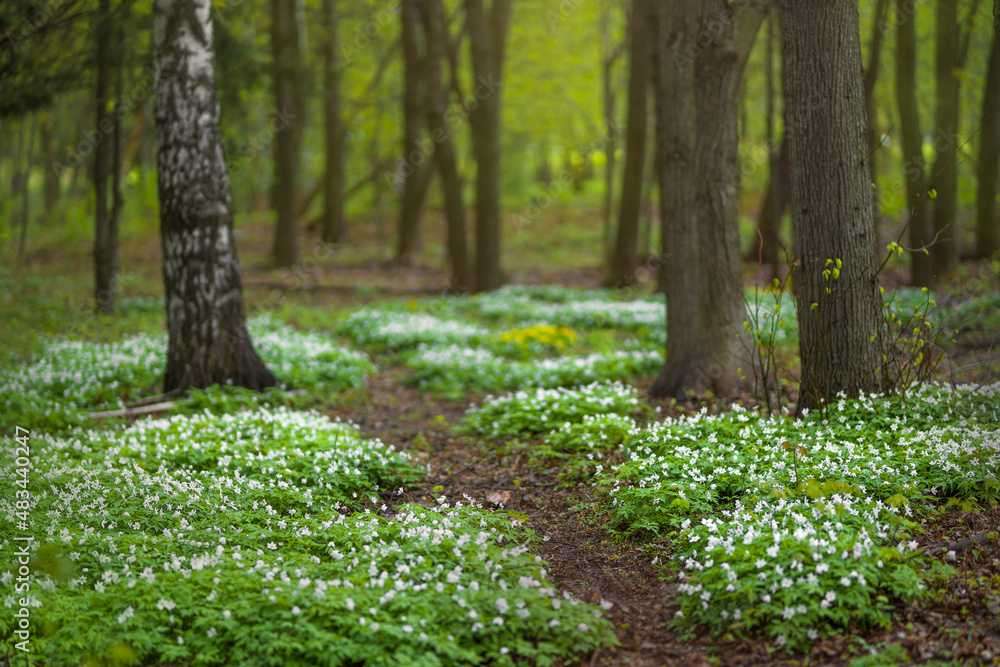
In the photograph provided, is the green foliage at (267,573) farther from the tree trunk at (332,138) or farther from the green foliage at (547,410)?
the tree trunk at (332,138)

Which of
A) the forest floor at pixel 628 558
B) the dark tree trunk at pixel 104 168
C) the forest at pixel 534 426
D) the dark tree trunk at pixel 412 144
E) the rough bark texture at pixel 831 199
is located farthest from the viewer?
the dark tree trunk at pixel 412 144

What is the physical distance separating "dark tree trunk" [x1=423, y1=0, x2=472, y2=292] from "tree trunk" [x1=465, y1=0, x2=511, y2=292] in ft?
1.40

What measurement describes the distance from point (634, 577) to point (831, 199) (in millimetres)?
3742

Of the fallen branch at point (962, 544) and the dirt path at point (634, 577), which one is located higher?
the fallen branch at point (962, 544)

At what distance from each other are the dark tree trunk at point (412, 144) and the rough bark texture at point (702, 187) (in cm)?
1406

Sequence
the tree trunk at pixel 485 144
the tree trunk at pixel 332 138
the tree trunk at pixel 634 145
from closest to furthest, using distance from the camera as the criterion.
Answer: the tree trunk at pixel 634 145 → the tree trunk at pixel 485 144 → the tree trunk at pixel 332 138

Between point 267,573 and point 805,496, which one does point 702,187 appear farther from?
point 267,573

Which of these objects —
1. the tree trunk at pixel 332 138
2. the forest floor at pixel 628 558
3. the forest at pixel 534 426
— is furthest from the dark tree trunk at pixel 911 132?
the tree trunk at pixel 332 138

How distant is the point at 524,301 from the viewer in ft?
55.0

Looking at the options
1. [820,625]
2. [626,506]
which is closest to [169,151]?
[626,506]

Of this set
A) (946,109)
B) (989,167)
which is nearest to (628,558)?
(946,109)

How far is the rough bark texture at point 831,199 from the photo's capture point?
245 inches

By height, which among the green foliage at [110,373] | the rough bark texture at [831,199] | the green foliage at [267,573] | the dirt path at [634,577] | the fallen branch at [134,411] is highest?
the rough bark texture at [831,199]

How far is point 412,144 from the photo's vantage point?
22.1m
